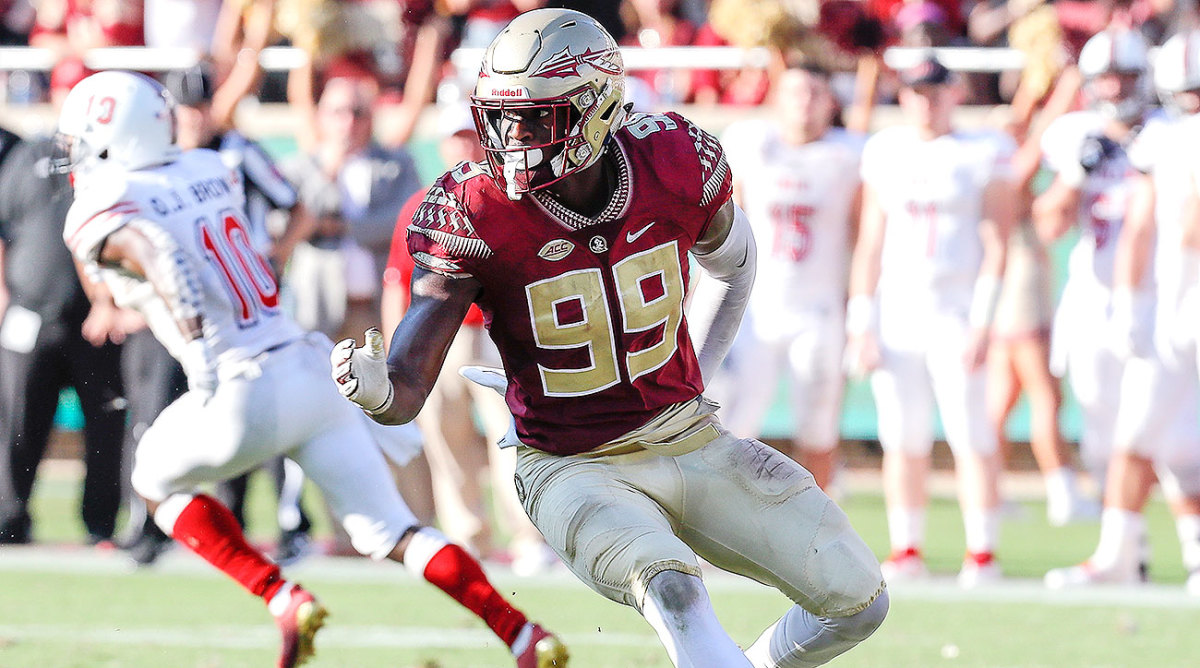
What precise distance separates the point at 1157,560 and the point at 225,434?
4452 millimetres

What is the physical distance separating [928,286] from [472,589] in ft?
9.97

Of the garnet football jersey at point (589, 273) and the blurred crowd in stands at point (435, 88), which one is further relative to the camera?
the blurred crowd in stands at point (435, 88)

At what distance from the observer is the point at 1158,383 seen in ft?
22.3

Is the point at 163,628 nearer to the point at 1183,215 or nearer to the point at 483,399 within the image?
the point at 483,399

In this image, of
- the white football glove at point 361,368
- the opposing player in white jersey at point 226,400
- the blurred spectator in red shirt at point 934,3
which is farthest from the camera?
the blurred spectator in red shirt at point 934,3

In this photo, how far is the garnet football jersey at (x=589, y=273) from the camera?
143 inches

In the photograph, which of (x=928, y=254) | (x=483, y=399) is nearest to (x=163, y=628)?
(x=483, y=399)

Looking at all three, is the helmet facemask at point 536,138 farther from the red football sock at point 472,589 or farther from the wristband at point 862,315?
the wristband at point 862,315

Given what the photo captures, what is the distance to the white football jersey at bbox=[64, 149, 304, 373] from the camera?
5121mm

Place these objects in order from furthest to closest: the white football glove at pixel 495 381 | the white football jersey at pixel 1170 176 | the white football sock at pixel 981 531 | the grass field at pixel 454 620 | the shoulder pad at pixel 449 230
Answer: the white football sock at pixel 981 531
the white football jersey at pixel 1170 176
the grass field at pixel 454 620
the white football glove at pixel 495 381
the shoulder pad at pixel 449 230

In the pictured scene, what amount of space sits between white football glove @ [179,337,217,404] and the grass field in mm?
831

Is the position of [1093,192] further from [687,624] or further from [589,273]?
[687,624]

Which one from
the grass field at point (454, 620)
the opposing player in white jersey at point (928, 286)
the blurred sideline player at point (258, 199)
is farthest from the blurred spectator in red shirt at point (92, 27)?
the opposing player in white jersey at point (928, 286)

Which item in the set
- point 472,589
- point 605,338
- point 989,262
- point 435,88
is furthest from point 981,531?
point 435,88
